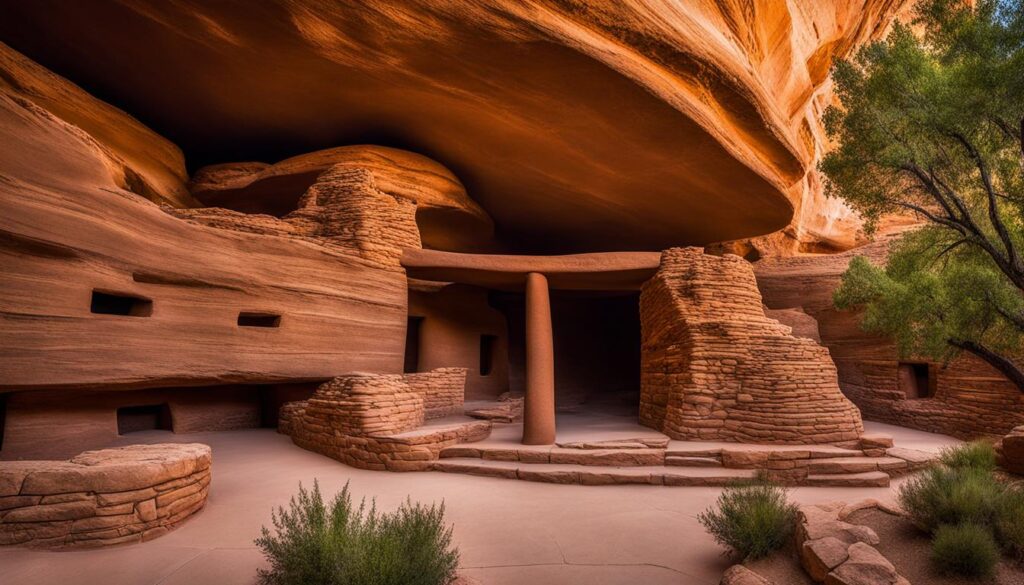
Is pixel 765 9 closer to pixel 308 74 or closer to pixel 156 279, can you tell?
pixel 308 74

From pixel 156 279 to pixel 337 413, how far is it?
3029 mm

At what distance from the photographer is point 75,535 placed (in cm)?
393

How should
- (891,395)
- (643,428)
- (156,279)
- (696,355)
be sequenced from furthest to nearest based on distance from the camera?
(891,395) < (643,428) < (696,355) < (156,279)

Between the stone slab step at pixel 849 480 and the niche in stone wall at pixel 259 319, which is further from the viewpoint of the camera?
the niche in stone wall at pixel 259 319

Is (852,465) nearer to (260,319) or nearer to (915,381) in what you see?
(915,381)

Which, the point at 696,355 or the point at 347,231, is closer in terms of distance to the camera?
the point at 696,355

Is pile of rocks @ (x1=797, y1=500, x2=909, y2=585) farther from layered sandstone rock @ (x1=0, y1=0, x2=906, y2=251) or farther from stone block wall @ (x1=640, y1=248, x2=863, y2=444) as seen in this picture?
layered sandstone rock @ (x1=0, y1=0, x2=906, y2=251)

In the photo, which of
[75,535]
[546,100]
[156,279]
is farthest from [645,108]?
→ [75,535]

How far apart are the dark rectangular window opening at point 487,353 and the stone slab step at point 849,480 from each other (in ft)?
27.8

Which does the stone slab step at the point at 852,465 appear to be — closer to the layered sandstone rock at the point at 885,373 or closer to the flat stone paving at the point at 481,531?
the flat stone paving at the point at 481,531

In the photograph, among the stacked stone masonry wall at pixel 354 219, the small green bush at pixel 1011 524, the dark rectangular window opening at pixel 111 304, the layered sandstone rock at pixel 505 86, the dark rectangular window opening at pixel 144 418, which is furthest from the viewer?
the stacked stone masonry wall at pixel 354 219

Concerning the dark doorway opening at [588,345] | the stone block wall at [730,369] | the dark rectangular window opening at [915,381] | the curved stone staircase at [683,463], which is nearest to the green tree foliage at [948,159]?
the stone block wall at [730,369]

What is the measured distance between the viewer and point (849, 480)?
645 centimetres

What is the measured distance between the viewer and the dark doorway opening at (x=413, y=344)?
12.2m
